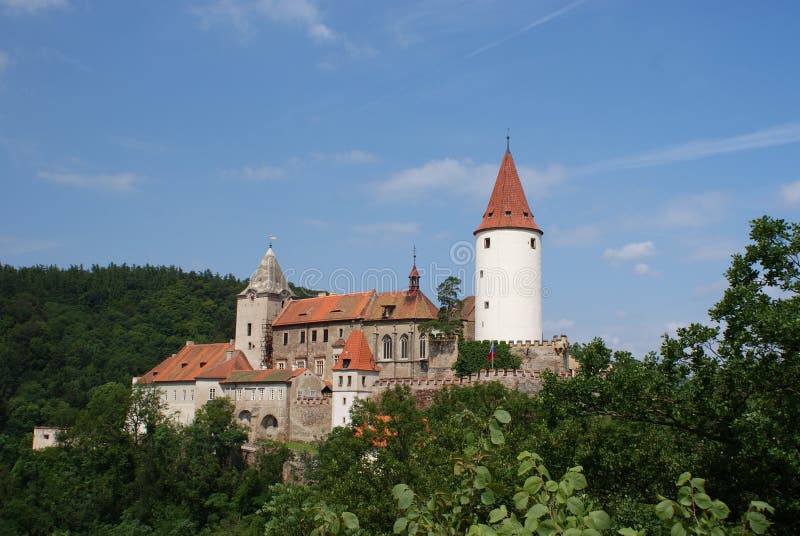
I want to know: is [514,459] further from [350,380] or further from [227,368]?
[227,368]

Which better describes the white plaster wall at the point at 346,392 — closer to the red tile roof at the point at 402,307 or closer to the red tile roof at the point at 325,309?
the red tile roof at the point at 402,307

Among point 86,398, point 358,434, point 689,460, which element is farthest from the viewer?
point 86,398

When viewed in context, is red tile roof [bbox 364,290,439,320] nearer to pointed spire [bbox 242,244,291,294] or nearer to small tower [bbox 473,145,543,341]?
small tower [bbox 473,145,543,341]

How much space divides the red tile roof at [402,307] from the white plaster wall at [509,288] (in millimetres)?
4871

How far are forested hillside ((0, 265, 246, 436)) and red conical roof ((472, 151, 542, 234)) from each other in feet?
166

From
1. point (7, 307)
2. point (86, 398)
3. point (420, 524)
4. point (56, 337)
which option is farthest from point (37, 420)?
point (420, 524)

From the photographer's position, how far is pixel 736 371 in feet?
55.6

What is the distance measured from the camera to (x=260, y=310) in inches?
2643

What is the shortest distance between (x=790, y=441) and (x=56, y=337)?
105 meters

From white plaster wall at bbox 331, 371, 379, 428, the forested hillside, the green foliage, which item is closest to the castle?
white plaster wall at bbox 331, 371, 379, 428

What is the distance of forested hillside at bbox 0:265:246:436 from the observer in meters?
93.3

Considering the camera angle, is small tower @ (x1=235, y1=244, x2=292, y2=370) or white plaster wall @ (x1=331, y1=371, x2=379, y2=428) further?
small tower @ (x1=235, y1=244, x2=292, y2=370)

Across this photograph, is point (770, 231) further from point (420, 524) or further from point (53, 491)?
point (53, 491)

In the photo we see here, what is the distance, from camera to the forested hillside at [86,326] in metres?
93.3
